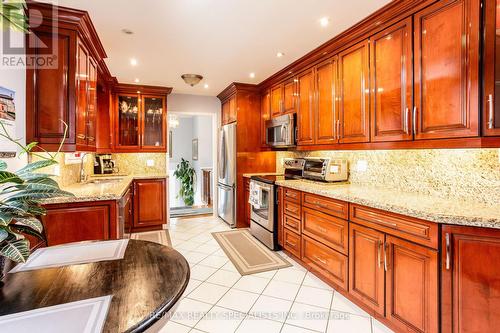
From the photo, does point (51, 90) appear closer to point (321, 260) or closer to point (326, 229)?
point (326, 229)

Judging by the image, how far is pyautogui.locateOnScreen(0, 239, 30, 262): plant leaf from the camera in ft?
2.59

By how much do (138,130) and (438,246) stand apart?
179 inches

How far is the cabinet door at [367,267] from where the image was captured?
6.32 feet

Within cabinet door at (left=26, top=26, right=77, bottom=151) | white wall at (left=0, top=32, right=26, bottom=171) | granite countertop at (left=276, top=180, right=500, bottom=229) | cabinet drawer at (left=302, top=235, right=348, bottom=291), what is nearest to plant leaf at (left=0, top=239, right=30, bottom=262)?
white wall at (left=0, top=32, right=26, bottom=171)

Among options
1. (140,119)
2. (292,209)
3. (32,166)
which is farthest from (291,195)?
(140,119)

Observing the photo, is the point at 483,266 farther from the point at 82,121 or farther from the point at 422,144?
the point at 82,121

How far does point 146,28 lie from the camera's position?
2.47m

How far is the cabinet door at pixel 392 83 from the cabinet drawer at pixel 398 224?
2.21 ft

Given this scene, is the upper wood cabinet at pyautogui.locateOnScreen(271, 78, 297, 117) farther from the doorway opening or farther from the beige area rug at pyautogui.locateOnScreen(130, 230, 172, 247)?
the beige area rug at pyautogui.locateOnScreen(130, 230, 172, 247)

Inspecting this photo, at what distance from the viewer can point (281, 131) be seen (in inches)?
151

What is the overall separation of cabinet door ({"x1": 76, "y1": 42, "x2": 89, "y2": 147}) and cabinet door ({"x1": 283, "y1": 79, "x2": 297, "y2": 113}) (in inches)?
97.6

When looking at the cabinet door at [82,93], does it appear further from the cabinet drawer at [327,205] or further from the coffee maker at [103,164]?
the cabinet drawer at [327,205]

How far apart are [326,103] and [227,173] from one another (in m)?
2.33

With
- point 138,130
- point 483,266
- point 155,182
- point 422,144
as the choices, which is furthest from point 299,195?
point 138,130
